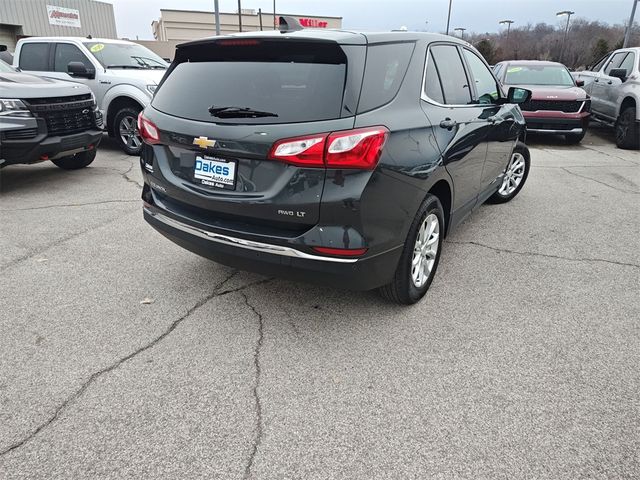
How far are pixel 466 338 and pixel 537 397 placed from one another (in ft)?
1.91

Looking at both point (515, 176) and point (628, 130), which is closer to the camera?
point (515, 176)

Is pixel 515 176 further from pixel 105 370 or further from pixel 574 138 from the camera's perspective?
pixel 574 138

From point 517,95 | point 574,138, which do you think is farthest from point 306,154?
point 574,138

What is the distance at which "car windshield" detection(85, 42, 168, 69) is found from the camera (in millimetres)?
8461

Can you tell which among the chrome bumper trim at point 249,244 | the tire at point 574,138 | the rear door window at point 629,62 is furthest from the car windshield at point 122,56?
the rear door window at point 629,62

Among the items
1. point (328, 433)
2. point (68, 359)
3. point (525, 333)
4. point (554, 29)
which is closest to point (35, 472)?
point (68, 359)

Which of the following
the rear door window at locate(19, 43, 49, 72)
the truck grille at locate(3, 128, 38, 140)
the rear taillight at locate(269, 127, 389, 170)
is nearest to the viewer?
the rear taillight at locate(269, 127, 389, 170)

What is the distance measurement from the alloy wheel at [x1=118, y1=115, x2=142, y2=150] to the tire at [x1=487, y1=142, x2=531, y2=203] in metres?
5.95

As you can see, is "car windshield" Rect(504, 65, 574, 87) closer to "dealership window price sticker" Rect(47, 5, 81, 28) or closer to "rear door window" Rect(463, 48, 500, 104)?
"rear door window" Rect(463, 48, 500, 104)

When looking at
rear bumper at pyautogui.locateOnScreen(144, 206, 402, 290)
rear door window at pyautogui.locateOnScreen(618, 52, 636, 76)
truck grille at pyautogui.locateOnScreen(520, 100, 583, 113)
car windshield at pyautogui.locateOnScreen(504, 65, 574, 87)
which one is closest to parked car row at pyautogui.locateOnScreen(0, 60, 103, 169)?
rear bumper at pyautogui.locateOnScreen(144, 206, 402, 290)

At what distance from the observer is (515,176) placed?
228 inches

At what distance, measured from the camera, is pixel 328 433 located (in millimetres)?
2152

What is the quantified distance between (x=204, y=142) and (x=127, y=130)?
6.34m

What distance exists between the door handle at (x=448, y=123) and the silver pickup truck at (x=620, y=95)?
8.21 meters
